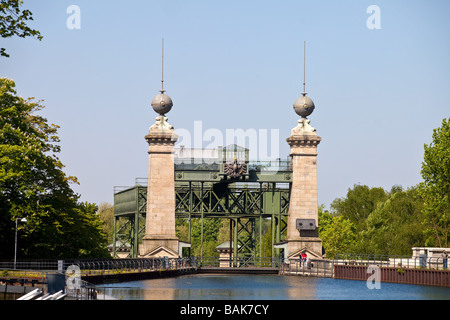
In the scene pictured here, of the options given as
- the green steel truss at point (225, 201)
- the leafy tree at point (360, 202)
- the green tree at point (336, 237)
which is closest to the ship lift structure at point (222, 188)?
the green steel truss at point (225, 201)

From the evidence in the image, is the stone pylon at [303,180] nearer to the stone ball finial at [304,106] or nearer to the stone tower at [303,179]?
the stone tower at [303,179]

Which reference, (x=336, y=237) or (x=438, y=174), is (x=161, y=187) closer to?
(x=438, y=174)

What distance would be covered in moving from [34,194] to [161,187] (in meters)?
18.1

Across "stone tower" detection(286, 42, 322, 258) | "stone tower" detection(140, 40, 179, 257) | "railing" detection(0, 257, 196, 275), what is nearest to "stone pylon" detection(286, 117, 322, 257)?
"stone tower" detection(286, 42, 322, 258)

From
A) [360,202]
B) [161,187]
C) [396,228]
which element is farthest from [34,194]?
[360,202]

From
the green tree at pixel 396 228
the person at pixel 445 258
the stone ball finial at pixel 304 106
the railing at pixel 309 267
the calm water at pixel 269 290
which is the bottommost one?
the calm water at pixel 269 290

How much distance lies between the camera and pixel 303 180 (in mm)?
82688

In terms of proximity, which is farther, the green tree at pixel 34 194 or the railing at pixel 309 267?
the railing at pixel 309 267

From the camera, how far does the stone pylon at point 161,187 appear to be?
81000 mm

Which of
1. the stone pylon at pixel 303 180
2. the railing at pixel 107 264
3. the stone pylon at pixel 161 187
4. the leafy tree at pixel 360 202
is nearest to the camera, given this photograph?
the railing at pixel 107 264

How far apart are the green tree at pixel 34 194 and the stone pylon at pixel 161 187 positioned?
6.95 meters

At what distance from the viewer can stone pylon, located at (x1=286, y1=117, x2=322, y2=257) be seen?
270ft

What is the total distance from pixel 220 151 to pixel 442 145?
21.0 m
